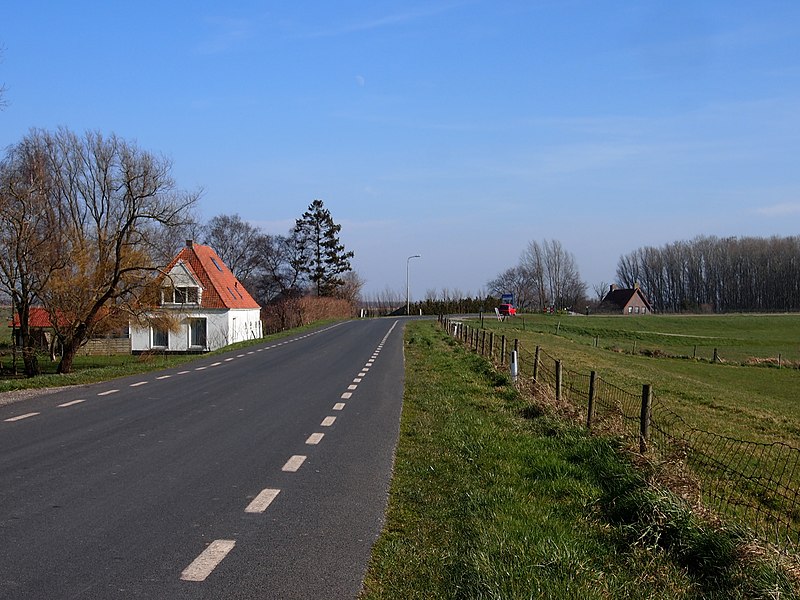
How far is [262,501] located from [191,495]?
2.37 feet

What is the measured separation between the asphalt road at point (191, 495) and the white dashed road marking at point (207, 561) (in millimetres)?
13

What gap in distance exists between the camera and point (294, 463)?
8.71 meters

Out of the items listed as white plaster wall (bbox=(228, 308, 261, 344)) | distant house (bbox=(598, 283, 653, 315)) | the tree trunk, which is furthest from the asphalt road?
distant house (bbox=(598, 283, 653, 315))

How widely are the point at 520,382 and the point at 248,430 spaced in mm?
6909

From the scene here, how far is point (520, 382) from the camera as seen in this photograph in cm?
1597

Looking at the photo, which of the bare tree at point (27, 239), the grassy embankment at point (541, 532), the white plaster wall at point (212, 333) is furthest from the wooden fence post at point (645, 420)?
the white plaster wall at point (212, 333)

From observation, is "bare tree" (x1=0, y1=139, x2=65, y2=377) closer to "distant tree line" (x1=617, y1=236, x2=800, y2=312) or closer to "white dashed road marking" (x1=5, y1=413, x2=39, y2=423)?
"white dashed road marking" (x1=5, y1=413, x2=39, y2=423)

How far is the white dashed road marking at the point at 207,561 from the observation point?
4.91m

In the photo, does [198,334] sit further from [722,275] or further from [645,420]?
[722,275]

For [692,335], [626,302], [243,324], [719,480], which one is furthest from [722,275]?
[719,480]

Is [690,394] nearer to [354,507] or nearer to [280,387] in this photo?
[280,387]

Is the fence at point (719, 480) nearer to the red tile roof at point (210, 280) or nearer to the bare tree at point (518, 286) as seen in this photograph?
the red tile roof at point (210, 280)

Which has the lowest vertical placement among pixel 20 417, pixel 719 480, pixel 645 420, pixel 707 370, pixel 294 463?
pixel 707 370

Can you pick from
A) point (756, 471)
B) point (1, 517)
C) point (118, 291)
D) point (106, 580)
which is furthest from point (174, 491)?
point (118, 291)
